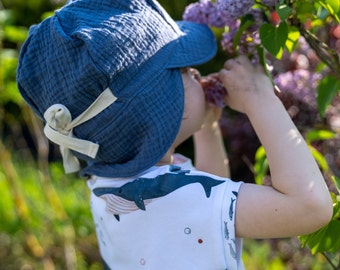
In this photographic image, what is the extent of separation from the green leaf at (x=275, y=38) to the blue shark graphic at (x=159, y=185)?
297 millimetres

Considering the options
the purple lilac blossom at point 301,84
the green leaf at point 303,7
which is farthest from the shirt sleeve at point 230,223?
the purple lilac blossom at point 301,84

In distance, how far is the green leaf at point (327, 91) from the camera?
152cm

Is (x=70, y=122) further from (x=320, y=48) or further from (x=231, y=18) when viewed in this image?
(x=320, y=48)

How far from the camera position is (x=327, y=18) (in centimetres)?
Result: 151

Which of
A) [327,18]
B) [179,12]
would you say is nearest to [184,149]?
[179,12]

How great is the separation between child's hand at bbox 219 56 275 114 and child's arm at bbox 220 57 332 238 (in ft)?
0.18

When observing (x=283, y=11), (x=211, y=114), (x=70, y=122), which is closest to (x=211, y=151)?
(x=211, y=114)

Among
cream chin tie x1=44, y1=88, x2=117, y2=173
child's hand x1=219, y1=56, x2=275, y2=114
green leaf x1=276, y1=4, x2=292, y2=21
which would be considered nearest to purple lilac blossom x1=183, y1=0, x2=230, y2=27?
child's hand x1=219, y1=56, x2=275, y2=114

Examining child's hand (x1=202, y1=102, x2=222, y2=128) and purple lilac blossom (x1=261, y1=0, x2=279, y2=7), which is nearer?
purple lilac blossom (x1=261, y1=0, x2=279, y2=7)

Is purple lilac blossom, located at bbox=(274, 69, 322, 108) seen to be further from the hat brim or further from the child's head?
the child's head

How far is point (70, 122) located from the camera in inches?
56.6

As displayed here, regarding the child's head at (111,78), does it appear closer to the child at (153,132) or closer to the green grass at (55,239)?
the child at (153,132)

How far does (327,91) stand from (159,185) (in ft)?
1.53

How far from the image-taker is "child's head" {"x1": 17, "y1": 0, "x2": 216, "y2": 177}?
139cm
